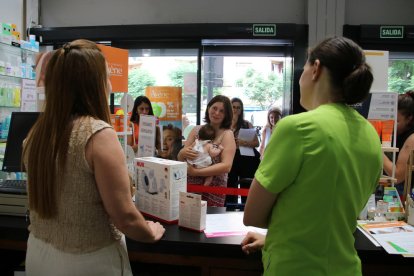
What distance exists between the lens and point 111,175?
1.01 meters

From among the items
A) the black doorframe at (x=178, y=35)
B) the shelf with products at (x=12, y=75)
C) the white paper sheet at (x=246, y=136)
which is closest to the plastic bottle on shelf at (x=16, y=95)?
the shelf with products at (x=12, y=75)

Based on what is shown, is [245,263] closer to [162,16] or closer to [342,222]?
[342,222]

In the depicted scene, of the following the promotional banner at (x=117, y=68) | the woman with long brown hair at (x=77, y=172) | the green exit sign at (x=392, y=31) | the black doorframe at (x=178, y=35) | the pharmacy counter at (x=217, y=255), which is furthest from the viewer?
the black doorframe at (x=178, y=35)

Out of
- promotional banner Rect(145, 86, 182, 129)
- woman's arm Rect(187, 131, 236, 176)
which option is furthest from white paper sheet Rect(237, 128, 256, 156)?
woman's arm Rect(187, 131, 236, 176)

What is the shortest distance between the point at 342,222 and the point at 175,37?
4.45 m

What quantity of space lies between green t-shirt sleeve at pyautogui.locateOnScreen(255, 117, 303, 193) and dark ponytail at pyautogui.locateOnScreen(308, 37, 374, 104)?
8.2 inches

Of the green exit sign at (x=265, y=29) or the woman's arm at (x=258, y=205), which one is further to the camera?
the green exit sign at (x=265, y=29)

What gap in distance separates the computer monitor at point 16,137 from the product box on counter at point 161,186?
0.77 metres

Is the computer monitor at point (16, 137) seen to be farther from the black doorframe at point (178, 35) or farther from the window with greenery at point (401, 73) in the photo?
the window with greenery at point (401, 73)

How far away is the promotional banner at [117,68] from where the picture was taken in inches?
97.5

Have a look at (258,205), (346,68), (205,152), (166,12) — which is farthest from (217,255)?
(166,12)

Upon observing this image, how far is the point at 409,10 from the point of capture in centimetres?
493

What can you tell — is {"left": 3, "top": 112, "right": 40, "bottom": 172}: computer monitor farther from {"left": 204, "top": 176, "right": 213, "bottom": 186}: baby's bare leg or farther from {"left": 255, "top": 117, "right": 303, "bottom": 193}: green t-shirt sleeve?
{"left": 255, "top": 117, "right": 303, "bottom": 193}: green t-shirt sleeve

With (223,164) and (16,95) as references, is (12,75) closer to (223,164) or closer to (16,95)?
(16,95)
